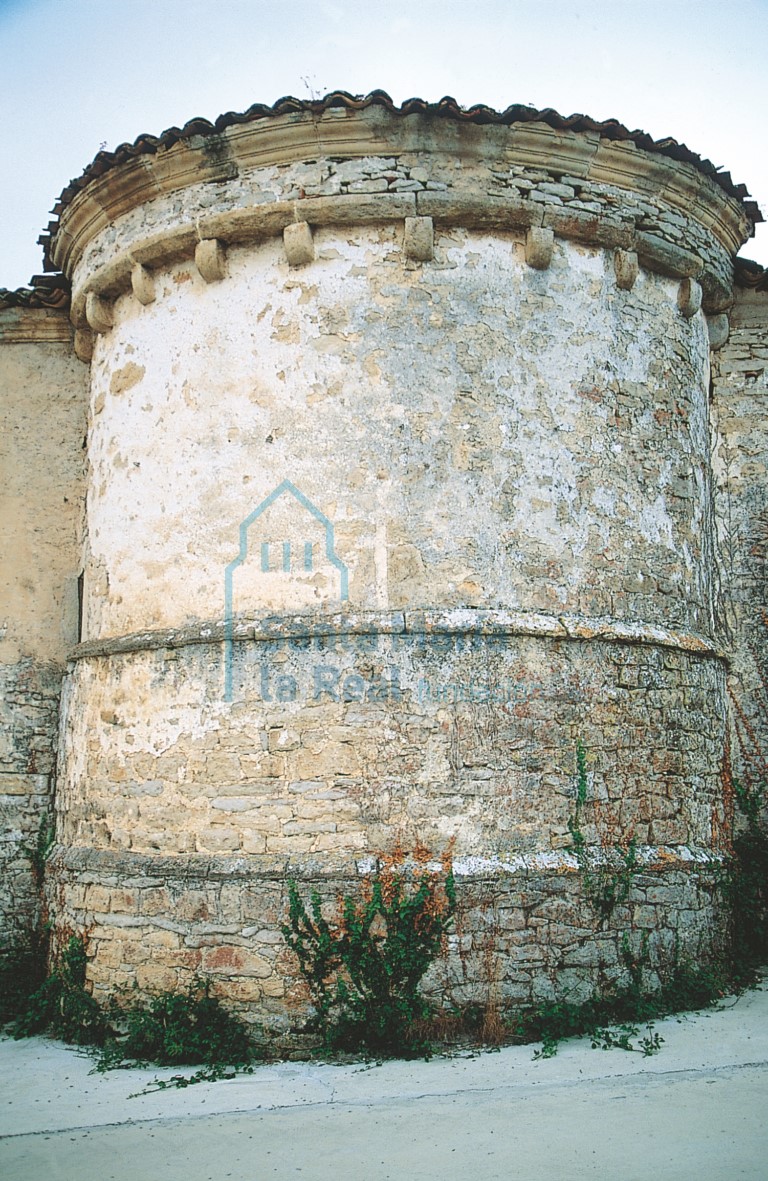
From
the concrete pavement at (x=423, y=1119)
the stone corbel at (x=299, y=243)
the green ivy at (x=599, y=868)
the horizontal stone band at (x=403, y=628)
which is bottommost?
the concrete pavement at (x=423, y=1119)

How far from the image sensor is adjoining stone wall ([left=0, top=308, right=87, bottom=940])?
7578mm

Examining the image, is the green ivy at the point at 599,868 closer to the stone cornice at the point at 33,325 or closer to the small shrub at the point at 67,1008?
the small shrub at the point at 67,1008

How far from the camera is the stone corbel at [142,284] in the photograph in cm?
707

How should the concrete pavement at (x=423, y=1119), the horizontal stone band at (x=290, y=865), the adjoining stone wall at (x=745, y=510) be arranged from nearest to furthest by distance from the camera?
the concrete pavement at (x=423, y=1119) → the horizontal stone band at (x=290, y=865) → the adjoining stone wall at (x=745, y=510)

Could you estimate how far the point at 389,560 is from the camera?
6293mm

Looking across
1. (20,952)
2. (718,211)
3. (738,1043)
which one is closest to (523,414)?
(718,211)

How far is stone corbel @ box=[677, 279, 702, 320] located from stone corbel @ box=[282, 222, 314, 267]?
2.87 metres

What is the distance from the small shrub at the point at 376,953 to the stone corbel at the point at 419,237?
4.01m

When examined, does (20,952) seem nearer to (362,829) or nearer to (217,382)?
(362,829)

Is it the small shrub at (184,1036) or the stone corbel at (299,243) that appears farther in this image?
the stone corbel at (299,243)

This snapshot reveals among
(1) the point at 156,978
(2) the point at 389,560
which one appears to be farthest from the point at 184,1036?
(2) the point at 389,560

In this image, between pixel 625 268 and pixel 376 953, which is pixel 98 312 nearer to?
pixel 625 268

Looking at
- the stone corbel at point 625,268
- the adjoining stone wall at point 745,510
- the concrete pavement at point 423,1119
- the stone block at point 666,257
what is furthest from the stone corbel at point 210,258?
the concrete pavement at point 423,1119

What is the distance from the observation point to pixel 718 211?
7566 mm
